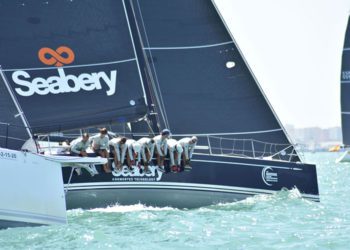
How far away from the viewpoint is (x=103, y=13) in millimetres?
14461

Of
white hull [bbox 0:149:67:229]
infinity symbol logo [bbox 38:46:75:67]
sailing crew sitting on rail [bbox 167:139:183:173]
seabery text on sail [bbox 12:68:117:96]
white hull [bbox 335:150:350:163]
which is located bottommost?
white hull [bbox 0:149:67:229]

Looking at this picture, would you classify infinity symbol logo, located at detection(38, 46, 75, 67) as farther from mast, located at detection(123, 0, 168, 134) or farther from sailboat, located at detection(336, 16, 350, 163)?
sailboat, located at detection(336, 16, 350, 163)

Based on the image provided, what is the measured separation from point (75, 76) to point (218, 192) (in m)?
2.98

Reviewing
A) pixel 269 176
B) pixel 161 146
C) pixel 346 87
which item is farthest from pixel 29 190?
pixel 346 87

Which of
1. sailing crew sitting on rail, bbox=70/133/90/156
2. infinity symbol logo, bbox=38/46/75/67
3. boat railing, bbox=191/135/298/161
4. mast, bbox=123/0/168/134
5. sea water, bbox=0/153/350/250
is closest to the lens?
sea water, bbox=0/153/350/250

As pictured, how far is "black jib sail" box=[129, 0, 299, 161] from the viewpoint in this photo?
53.1 ft

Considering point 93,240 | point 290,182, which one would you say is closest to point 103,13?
point 290,182

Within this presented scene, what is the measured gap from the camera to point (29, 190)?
11031 mm

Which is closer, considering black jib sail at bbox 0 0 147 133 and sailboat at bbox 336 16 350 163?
black jib sail at bbox 0 0 147 133

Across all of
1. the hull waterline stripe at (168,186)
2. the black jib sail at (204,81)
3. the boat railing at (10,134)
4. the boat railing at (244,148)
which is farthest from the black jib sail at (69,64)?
the boat railing at (244,148)

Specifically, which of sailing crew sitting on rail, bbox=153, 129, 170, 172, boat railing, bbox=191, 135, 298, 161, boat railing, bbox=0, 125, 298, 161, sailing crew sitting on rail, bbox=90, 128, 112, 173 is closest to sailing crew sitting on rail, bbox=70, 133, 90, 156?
sailing crew sitting on rail, bbox=90, 128, 112, 173

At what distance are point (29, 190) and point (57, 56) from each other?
361 cm

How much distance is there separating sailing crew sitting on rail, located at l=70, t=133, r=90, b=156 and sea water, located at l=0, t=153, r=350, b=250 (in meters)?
0.90

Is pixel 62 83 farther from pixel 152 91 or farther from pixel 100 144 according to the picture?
pixel 152 91
